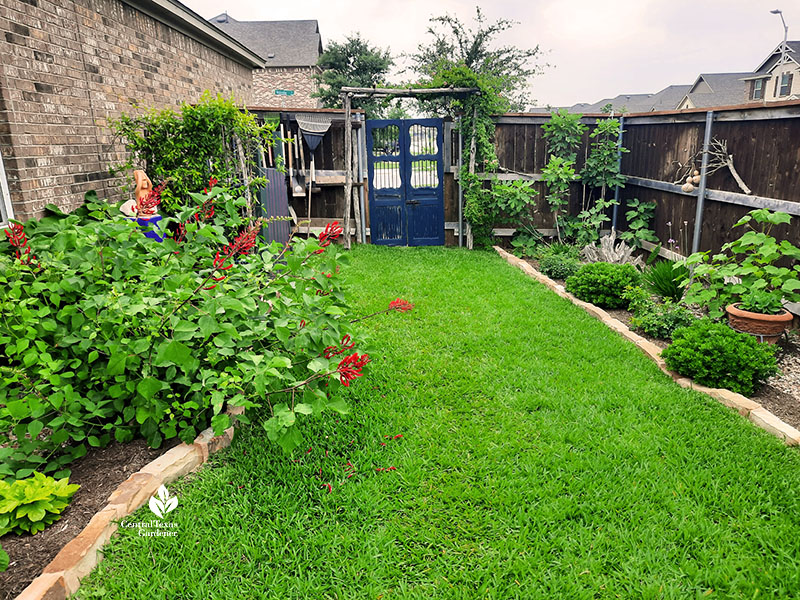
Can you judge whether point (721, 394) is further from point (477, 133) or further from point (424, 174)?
point (424, 174)

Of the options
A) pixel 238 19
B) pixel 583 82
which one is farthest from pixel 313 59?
pixel 583 82

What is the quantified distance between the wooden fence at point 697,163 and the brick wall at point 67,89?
534cm

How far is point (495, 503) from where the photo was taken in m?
2.39

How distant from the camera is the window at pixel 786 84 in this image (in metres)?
26.9

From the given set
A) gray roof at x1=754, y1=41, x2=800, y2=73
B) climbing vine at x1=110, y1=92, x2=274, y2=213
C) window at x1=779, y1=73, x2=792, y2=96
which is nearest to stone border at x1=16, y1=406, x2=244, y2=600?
climbing vine at x1=110, y1=92, x2=274, y2=213

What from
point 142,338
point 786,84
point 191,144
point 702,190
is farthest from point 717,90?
point 142,338

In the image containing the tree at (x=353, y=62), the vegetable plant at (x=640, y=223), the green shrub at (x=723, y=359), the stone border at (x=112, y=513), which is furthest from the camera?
the tree at (x=353, y=62)

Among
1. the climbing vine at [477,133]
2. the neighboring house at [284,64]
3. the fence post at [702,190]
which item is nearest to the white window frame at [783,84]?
the neighboring house at [284,64]

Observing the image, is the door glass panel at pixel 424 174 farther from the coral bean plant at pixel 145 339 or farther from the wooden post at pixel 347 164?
the coral bean plant at pixel 145 339

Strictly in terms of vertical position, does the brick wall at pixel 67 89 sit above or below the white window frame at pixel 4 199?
above

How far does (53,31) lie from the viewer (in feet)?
15.0

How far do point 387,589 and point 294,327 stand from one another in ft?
4.15

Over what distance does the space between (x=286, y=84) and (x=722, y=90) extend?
92.4ft

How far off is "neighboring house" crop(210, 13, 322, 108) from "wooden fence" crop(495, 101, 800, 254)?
2454 centimetres
